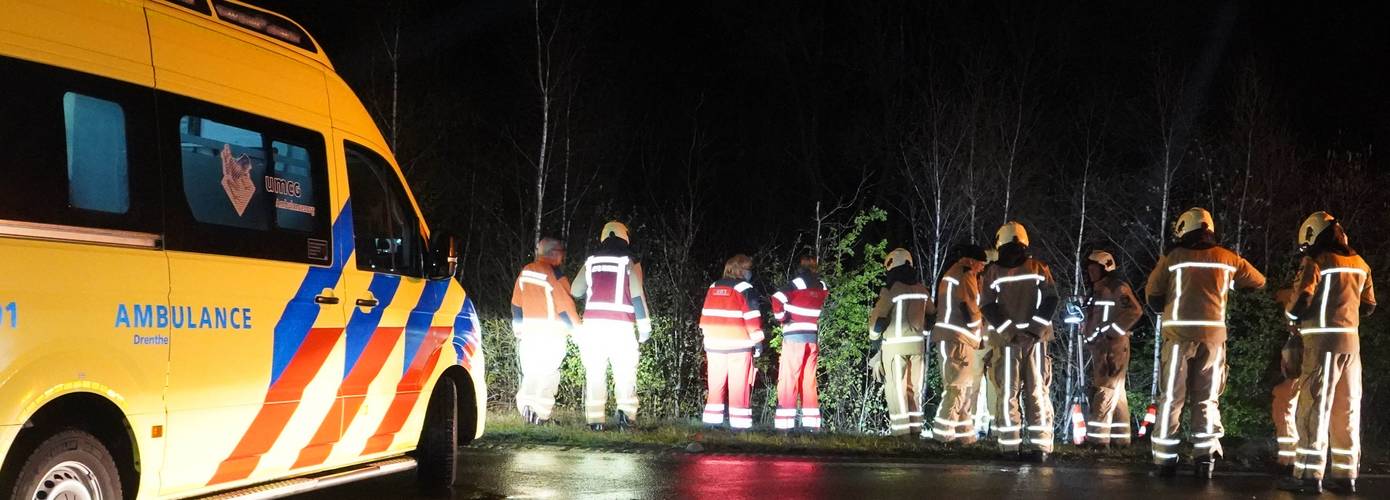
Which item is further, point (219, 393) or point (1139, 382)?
point (1139, 382)

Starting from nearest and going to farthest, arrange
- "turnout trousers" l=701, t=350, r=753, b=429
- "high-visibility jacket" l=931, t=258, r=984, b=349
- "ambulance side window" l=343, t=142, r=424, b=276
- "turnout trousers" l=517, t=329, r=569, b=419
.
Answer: "ambulance side window" l=343, t=142, r=424, b=276
"high-visibility jacket" l=931, t=258, r=984, b=349
"turnout trousers" l=517, t=329, r=569, b=419
"turnout trousers" l=701, t=350, r=753, b=429

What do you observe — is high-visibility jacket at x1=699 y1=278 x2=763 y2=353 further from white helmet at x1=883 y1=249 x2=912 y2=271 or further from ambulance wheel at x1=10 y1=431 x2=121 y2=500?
ambulance wheel at x1=10 y1=431 x2=121 y2=500

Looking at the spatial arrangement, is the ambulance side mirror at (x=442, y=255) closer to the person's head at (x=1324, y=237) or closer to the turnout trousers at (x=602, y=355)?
the turnout trousers at (x=602, y=355)

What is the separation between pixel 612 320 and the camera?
12789 mm

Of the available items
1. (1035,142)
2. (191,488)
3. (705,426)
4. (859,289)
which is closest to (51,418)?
(191,488)

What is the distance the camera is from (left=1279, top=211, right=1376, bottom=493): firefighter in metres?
9.58

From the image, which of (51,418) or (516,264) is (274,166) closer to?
(51,418)

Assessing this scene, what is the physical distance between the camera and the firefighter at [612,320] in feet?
41.6

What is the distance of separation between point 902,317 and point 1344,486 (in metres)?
4.29

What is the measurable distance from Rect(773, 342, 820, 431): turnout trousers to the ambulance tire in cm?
503

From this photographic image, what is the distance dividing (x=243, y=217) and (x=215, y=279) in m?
0.46

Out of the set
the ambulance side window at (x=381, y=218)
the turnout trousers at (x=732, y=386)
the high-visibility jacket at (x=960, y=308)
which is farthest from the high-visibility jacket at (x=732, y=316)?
the ambulance side window at (x=381, y=218)

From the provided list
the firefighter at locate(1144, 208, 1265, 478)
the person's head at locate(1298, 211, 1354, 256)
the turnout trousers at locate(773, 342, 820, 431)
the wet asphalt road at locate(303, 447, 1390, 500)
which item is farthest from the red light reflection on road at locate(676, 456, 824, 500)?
the person's head at locate(1298, 211, 1354, 256)

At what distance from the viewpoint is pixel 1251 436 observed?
13.9 metres
